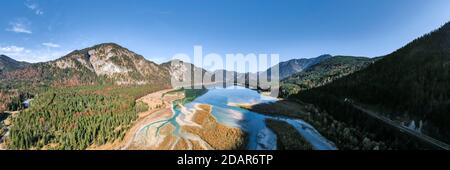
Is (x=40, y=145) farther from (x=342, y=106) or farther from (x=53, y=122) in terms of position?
(x=342, y=106)

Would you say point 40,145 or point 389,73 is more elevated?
point 389,73

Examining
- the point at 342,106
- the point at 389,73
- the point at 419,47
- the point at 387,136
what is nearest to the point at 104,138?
the point at 387,136

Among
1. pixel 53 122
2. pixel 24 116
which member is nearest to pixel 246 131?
pixel 53 122

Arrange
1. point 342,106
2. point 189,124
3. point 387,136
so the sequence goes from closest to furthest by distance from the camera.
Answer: point 387,136 < point 189,124 < point 342,106

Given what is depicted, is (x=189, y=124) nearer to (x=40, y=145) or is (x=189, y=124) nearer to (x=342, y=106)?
(x=40, y=145)
